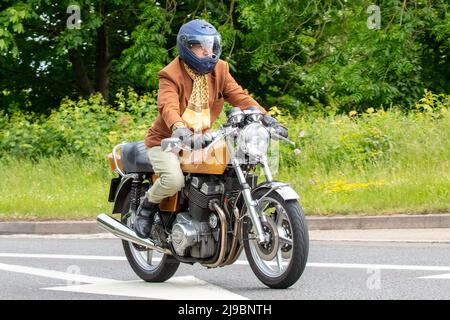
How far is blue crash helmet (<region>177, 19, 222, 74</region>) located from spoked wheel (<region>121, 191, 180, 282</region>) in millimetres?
1444

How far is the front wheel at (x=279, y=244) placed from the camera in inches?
293

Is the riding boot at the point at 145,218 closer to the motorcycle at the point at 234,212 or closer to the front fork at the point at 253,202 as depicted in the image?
the motorcycle at the point at 234,212

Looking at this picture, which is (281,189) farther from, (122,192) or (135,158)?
(122,192)

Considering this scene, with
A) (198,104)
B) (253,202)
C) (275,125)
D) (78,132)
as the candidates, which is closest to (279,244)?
(253,202)

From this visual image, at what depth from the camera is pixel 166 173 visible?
8.06 meters

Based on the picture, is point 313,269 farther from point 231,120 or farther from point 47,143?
point 47,143

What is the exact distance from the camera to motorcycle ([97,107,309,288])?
7.61 metres

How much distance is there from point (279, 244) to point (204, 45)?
4.76 feet

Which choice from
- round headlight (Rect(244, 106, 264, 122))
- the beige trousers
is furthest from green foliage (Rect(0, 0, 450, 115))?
round headlight (Rect(244, 106, 264, 122))

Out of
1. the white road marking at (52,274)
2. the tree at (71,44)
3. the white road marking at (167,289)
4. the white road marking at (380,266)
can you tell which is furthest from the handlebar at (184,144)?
the tree at (71,44)

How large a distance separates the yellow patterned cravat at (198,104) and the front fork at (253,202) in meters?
0.50

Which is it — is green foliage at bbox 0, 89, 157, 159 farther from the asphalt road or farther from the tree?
the asphalt road

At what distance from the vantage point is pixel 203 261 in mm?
8031
